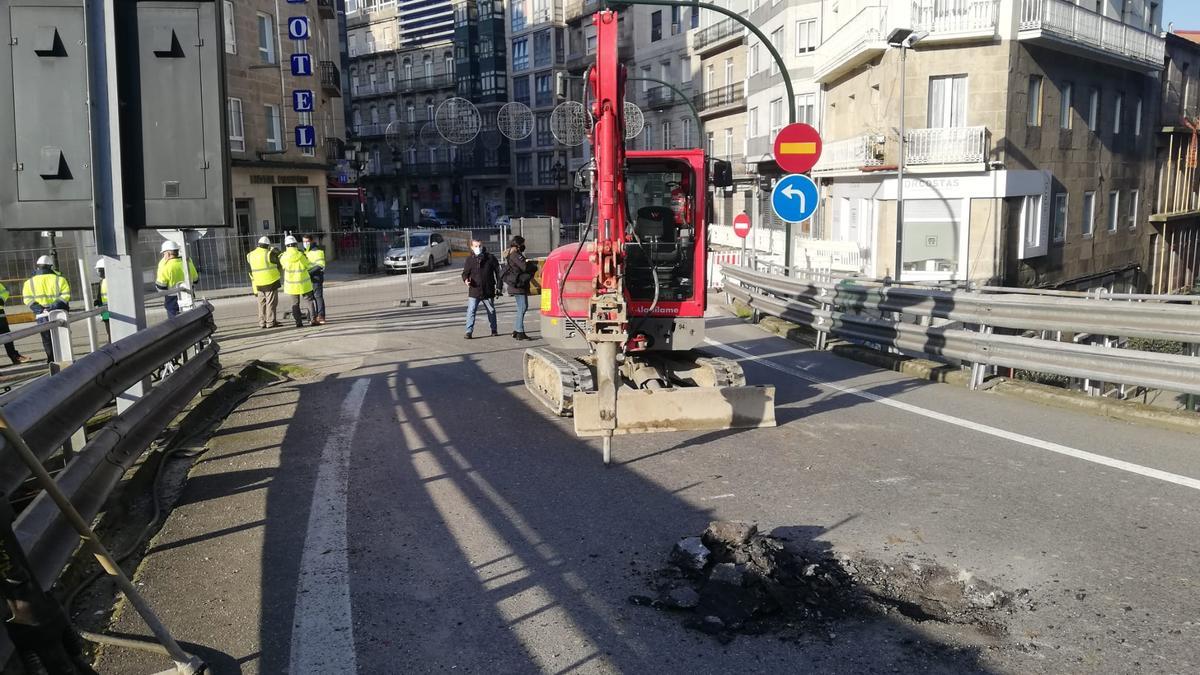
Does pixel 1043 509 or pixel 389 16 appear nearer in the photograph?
pixel 1043 509

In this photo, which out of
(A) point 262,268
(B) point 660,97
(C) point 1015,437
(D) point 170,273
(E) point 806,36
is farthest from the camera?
(B) point 660,97

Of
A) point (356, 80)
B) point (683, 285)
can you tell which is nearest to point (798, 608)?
point (683, 285)

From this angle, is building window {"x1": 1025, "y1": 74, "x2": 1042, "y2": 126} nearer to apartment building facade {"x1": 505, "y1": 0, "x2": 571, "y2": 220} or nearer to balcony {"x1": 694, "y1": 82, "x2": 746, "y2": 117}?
balcony {"x1": 694, "y1": 82, "x2": 746, "y2": 117}

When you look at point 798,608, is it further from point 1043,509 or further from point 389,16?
point 389,16

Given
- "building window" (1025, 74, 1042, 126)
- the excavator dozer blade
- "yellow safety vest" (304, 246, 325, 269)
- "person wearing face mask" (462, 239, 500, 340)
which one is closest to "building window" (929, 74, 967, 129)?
"building window" (1025, 74, 1042, 126)

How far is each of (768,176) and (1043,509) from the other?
129 feet

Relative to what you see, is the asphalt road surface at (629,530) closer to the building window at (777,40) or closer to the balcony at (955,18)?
the balcony at (955,18)

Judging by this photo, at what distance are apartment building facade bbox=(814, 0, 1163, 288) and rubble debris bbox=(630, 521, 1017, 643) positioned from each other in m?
22.8

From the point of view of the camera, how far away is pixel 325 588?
4711 mm

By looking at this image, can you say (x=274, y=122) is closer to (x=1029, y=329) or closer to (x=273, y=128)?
(x=273, y=128)

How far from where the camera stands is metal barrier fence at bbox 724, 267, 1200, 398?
7.90 meters

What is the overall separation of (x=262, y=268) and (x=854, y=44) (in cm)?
2007

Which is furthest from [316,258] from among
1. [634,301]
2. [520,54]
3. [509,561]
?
[520,54]

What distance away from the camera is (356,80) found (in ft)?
289
